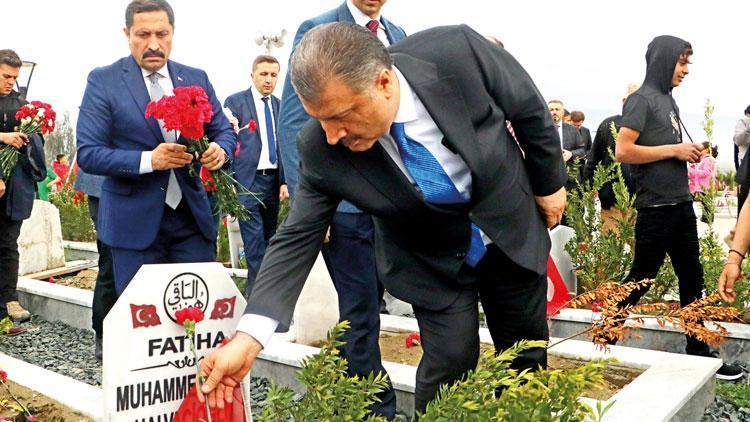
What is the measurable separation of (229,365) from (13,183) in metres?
5.00

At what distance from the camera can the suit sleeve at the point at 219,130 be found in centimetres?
418

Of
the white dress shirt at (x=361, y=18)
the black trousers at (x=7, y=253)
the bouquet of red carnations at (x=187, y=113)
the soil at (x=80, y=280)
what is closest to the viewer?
the bouquet of red carnations at (x=187, y=113)

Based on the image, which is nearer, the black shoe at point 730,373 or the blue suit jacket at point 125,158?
the blue suit jacket at point 125,158

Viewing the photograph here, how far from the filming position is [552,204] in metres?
2.82

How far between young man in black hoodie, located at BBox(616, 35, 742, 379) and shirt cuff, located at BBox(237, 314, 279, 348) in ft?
10.4

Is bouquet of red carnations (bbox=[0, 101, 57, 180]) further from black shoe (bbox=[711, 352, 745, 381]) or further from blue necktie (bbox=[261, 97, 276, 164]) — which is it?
black shoe (bbox=[711, 352, 745, 381])

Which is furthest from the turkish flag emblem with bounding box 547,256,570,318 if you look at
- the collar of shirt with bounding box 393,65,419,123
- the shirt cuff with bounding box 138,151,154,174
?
the collar of shirt with bounding box 393,65,419,123

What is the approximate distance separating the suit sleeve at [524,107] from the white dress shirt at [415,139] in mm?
247

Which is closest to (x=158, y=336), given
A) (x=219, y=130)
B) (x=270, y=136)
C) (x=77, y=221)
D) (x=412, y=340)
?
(x=219, y=130)

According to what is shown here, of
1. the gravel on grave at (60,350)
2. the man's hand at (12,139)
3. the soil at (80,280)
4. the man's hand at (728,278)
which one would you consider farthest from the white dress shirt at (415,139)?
the soil at (80,280)

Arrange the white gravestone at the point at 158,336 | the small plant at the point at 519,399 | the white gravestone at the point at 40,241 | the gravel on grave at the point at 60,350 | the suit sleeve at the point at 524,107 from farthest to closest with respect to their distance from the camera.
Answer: the white gravestone at the point at 40,241, the gravel on grave at the point at 60,350, the white gravestone at the point at 158,336, the suit sleeve at the point at 524,107, the small plant at the point at 519,399

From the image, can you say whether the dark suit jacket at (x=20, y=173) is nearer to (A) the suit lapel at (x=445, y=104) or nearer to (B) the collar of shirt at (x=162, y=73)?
(B) the collar of shirt at (x=162, y=73)

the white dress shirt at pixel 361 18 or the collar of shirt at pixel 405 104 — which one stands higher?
the white dress shirt at pixel 361 18

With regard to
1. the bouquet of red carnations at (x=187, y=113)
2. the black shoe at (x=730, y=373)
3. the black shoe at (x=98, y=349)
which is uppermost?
the bouquet of red carnations at (x=187, y=113)
